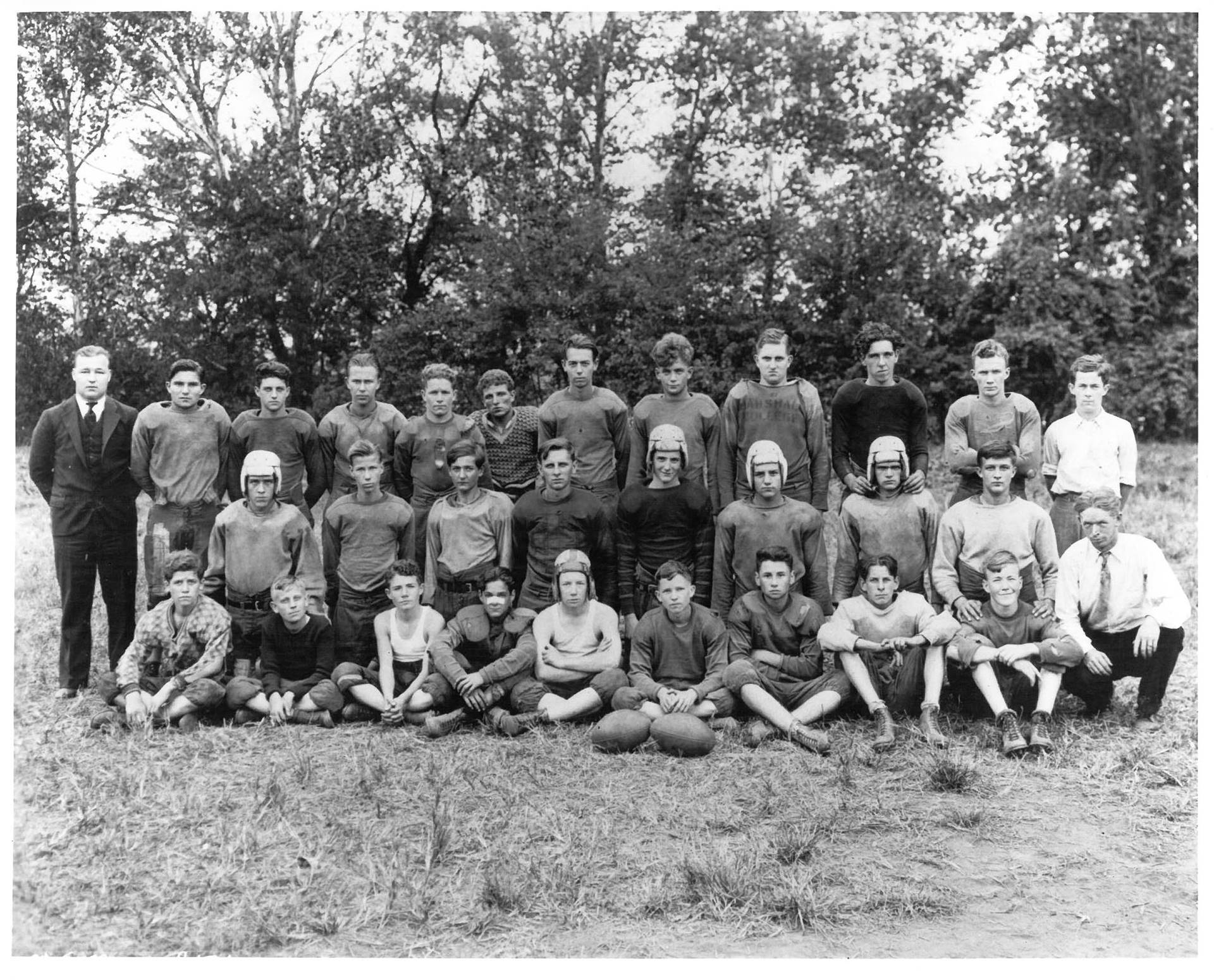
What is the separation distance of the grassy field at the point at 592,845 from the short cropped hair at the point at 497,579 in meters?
0.87

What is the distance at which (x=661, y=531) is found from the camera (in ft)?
21.4

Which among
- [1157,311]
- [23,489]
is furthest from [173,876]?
[1157,311]

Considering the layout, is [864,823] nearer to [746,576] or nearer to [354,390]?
[746,576]

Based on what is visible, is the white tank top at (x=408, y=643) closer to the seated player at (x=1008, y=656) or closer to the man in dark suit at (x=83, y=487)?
the man in dark suit at (x=83, y=487)

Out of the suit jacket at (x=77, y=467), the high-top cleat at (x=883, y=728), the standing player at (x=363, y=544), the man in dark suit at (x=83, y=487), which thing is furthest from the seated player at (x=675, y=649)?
the suit jacket at (x=77, y=467)

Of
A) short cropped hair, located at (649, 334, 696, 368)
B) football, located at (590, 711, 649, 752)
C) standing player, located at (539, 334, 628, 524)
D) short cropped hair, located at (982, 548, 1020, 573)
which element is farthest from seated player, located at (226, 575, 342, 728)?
short cropped hair, located at (982, 548, 1020, 573)

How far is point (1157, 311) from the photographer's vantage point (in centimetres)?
1448

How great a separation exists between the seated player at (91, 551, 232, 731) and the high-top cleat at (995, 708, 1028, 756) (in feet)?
13.3

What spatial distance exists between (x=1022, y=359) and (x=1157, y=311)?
178cm

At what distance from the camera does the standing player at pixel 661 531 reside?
21.4ft

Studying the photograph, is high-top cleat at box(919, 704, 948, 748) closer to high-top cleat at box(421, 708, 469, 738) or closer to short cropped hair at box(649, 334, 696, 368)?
high-top cleat at box(421, 708, 469, 738)

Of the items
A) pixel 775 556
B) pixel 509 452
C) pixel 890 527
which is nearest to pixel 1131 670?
pixel 890 527

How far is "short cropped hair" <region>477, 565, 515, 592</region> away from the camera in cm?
621

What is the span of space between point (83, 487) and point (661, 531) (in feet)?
11.1
